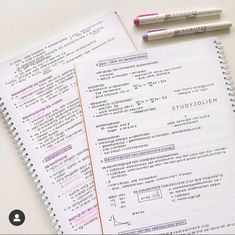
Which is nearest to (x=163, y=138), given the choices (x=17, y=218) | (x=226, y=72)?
(x=226, y=72)

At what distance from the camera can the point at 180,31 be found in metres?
0.83

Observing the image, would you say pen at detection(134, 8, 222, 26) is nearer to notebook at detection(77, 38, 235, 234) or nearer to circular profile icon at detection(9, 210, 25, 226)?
notebook at detection(77, 38, 235, 234)

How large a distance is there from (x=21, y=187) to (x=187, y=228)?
292mm

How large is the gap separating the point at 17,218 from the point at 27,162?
97 mm

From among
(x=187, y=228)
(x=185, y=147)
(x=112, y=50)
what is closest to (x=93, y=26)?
(x=112, y=50)

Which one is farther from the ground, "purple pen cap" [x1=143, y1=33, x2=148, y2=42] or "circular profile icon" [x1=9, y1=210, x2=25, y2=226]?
"purple pen cap" [x1=143, y1=33, x2=148, y2=42]

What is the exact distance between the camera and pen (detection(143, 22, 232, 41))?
2.72 feet

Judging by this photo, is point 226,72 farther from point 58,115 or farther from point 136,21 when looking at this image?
point 58,115

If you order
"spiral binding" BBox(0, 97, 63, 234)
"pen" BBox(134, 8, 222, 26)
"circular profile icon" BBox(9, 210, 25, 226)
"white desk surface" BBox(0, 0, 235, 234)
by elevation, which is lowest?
"circular profile icon" BBox(9, 210, 25, 226)

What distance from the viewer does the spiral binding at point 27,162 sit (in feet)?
2.46

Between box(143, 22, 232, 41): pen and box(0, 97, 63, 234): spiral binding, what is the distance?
11.5 inches

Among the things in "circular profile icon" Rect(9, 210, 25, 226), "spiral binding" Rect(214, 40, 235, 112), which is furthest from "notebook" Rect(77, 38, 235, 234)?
"circular profile icon" Rect(9, 210, 25, 226)

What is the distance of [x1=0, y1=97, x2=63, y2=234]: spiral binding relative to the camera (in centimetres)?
75

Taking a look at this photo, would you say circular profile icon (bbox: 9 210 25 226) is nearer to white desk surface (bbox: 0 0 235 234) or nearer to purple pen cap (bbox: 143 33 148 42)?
white desk surface (bbox: 0 0 235 234)
